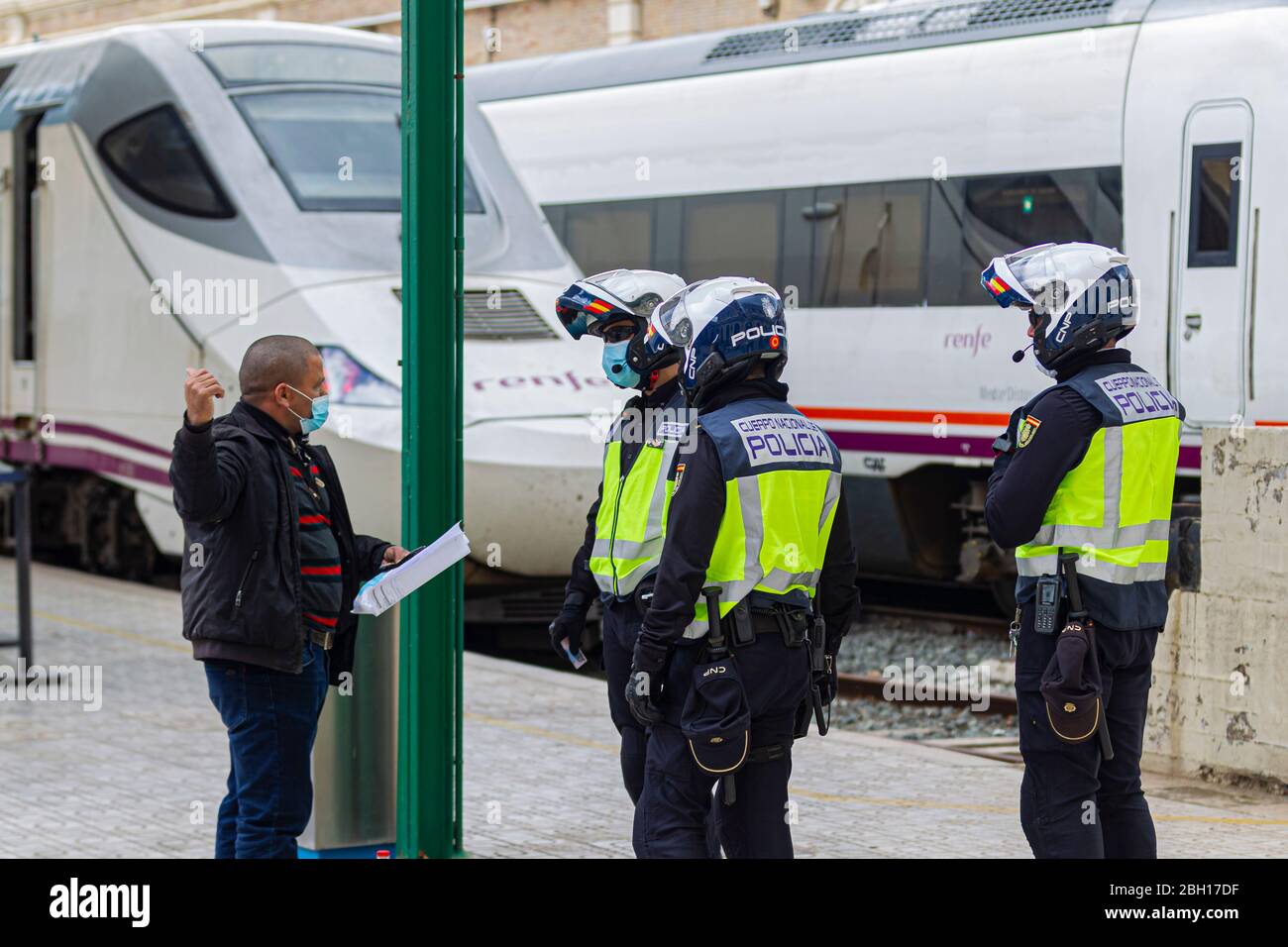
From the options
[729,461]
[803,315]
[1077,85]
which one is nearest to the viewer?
[729,461]

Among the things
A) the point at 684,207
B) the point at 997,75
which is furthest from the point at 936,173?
the point at 684,207

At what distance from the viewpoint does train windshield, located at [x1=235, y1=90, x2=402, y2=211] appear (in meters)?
10.9

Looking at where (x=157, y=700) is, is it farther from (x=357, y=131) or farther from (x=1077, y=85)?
(x=1077, y=85)

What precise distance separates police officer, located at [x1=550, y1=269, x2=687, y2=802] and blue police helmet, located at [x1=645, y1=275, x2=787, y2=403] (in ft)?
0.70

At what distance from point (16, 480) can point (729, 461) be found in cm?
519

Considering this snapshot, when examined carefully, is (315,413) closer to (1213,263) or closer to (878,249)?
(1213,263)

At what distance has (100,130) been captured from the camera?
11.4m

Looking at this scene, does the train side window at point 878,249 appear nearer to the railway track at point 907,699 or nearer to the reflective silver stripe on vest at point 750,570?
the railway track at point 907,699

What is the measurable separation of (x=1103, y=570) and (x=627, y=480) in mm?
1230

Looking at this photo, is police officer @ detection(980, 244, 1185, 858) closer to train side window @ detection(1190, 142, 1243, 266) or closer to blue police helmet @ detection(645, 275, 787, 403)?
blue police helmet @ detection(645, 275, 787, 403)

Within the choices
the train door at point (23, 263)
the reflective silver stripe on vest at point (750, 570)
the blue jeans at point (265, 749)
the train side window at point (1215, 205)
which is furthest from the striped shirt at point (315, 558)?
the train door at point (23, 263)

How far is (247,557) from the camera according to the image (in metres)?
4.68

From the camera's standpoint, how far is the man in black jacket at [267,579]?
464 centimetres

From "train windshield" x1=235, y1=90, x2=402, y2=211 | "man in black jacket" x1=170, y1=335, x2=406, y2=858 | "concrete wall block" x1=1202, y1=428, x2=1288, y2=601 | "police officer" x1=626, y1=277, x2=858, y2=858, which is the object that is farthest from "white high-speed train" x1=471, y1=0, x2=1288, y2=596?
"man in black jacket" x1=170, y1=335, x2=406, y2=858
